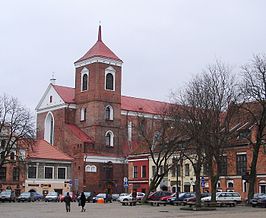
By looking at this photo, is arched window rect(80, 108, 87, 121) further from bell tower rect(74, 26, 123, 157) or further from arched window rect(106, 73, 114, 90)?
arched window rect(106, 73, 114, 90)

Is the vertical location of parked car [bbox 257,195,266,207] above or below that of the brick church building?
below

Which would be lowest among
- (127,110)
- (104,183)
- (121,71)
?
(104,183)

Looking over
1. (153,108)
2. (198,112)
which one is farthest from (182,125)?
(153,108)

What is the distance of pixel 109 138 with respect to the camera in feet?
304

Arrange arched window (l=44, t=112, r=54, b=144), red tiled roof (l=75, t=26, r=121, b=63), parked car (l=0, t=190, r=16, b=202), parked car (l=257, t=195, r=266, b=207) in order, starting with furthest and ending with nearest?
arched window (l=44, t=112, r=54, b=144) < red tiled roof (l=75, t=26, r=121, b=63) < parked car (l=0, t=190, r=16, b=202) < parked car (l=257, t=195, r=266, b=207)

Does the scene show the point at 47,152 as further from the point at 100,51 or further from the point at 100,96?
the point at 100,51

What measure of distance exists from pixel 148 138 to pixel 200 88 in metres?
14.1

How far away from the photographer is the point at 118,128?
93.6 meters

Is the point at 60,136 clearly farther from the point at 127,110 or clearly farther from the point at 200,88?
the point at 200,88

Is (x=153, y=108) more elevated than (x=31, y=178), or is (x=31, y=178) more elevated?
(x=153, y=108)

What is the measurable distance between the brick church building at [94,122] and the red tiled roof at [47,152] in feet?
5.98

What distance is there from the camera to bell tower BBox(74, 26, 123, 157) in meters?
90.4

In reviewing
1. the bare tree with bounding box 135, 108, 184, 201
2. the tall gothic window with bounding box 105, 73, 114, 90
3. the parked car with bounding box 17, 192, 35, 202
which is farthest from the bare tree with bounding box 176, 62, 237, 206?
the tall gothic window with bounding box 105, 73, 114, 90

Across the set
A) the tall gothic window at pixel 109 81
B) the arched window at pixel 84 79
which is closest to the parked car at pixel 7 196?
the arched window at pixel 84 79
